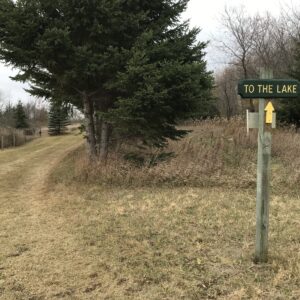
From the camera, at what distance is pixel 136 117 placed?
10.9 meters

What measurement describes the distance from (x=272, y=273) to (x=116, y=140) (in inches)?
367

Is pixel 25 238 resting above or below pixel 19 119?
below

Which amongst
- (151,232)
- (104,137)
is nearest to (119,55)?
(104,137)

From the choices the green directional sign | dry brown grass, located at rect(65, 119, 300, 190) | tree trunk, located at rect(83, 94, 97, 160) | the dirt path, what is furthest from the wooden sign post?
tree trunk, located at rect(83, 94, 97, 160)

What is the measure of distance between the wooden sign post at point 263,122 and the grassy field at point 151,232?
40cm

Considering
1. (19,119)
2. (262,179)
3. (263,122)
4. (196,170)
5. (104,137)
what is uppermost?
(19,119)

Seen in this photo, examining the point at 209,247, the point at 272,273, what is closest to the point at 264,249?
the point at 272,273

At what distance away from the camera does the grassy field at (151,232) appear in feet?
15.4

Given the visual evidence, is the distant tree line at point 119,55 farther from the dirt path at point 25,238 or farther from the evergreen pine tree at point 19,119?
the evergreen pine tree at point 19,119

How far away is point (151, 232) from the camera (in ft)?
22.1

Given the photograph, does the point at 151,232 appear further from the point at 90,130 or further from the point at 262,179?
the point at 90,130

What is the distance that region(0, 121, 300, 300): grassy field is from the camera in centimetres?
469

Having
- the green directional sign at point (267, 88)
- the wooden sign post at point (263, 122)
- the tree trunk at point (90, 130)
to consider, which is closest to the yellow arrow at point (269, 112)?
the wooden sign post at point (263, 122)

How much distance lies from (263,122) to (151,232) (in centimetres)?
270
